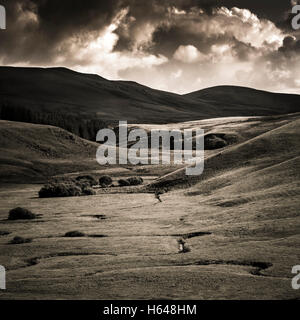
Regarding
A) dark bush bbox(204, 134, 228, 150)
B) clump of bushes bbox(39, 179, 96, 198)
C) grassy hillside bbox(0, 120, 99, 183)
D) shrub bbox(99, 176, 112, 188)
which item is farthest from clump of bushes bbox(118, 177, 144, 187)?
dark bush bbox(204, 134, 228, 150)

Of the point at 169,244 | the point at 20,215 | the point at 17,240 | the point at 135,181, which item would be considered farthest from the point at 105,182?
the point at 169,244

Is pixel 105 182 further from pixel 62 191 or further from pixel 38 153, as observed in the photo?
pixel 38 153

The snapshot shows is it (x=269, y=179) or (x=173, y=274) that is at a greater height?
(x=269, y=179)

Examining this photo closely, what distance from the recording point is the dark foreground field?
2031 cm

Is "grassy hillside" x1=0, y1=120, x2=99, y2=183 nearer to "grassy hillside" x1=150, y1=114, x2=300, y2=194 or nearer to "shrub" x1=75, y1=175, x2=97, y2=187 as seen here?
"shrub" x1=75, y1=175, x2=97, y2=187

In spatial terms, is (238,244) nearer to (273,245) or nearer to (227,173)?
(273,245)

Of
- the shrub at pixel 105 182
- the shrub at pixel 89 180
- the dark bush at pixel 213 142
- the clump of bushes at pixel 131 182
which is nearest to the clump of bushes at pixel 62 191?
the clump of bushes at pixel 131 182

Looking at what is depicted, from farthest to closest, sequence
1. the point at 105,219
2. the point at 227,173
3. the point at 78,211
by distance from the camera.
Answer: the point at 227,173 < the point at 78,211 < the point at 105,219

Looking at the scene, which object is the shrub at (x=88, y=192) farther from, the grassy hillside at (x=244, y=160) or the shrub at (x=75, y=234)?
the shrub at (x=75, y=234)

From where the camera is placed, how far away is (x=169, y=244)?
99.8ft

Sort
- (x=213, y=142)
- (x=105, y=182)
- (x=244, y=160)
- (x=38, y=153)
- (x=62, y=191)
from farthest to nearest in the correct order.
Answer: (x=213, y=142)
(x=38, y=153)
(x=105, y=182)
(x=244, y=160)
(x=62, y=191)
